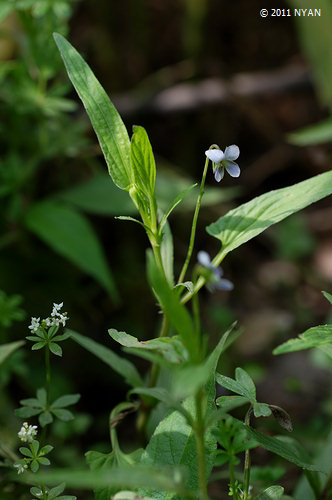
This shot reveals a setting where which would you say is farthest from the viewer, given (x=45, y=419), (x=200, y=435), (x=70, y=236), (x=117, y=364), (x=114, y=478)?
(x=70, y=236)

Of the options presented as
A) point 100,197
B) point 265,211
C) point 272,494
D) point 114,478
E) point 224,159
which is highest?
point 224,159

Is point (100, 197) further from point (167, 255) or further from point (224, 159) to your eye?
point (224, 159)

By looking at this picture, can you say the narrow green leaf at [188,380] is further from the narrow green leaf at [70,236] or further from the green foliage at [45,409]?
the narrow green leaf at [70,236]

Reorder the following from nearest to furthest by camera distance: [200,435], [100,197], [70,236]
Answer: [200,435] → [70,236] → [100,197]

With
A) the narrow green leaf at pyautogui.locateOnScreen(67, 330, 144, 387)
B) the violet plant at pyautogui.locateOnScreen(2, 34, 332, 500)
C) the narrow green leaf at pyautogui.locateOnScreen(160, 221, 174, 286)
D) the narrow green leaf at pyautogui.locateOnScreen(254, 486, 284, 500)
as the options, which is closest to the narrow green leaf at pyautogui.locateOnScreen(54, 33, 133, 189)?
the violet plant at pyautogui.locateOnScreen(2, 34, 332, 500)

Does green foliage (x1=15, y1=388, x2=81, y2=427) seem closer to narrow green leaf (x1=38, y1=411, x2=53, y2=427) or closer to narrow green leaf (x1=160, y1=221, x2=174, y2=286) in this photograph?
narrow green leaf (x1=38, y1=411, x2=53, y2=427)

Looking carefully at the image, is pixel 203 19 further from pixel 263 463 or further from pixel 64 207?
pixel 263 463

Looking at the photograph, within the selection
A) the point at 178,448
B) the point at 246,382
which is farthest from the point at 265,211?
the point at 178,448
